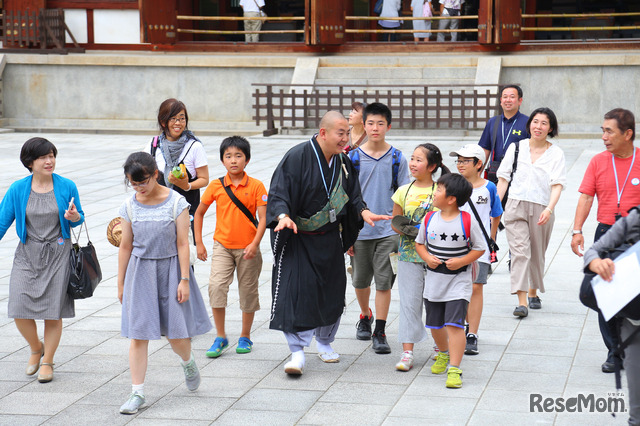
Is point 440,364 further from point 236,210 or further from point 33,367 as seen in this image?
point 33,367

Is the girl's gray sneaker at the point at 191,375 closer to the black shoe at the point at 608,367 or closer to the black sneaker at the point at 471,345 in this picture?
the black sneaker at the point at 471,345

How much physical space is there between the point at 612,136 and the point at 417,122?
14.0m

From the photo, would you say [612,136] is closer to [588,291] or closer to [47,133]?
[588,291]

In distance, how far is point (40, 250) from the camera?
5609 millimetres

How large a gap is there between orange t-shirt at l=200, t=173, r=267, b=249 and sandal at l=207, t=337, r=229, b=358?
64cm

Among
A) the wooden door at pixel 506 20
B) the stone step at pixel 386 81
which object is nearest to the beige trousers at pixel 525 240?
the stone step at pixel 386 81

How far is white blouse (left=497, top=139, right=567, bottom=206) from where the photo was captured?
6891mm

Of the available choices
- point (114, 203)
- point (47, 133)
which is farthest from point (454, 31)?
point (114, 203)

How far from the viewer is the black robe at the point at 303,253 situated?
18.4ft

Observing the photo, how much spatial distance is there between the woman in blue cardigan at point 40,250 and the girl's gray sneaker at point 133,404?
0.83 metres

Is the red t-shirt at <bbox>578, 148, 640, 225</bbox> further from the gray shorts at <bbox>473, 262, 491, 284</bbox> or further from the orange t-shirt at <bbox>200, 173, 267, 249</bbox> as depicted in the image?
the orange t-shirt at <bbox>200, 173, 267, 249</bbox>

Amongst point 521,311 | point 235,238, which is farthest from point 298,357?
point 521,311

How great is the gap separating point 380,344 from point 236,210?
1354 mm

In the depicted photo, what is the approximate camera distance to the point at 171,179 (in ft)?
20.9
